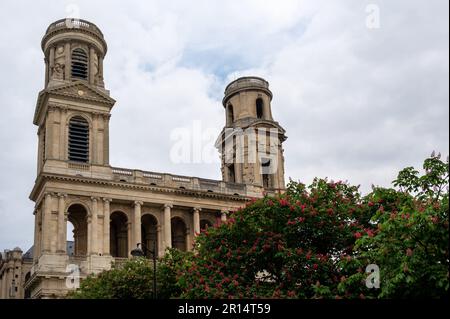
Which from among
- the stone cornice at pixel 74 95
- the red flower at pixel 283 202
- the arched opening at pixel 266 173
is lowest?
the red flower at pixel 283 202

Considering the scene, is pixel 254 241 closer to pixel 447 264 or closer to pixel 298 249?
pixel 298 249

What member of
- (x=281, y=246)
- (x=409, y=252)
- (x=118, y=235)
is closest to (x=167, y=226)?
(x=118, y=235)

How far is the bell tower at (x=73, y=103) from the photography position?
50750 millimetres

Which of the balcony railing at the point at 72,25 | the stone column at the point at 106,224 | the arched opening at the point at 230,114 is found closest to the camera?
the stone column at the point at 106,224

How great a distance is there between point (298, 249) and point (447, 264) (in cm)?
846

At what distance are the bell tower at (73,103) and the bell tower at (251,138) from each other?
43.7 feet

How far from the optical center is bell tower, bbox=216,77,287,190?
60.0 m

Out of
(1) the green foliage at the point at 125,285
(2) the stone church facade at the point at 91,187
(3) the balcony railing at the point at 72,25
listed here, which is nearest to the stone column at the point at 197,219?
(2) the stone church facade at the point at 91,187

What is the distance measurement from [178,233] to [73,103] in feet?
45.2

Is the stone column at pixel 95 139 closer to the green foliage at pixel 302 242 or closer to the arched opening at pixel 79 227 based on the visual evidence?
the arched opening at pixel 79 227

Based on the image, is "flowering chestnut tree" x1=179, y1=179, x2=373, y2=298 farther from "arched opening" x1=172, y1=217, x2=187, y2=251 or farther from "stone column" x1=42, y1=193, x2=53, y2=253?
"arched opening" x1=172, y1=217, x2=187, y2=251

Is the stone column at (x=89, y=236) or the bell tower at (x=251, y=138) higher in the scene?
the bell tower at (x=251, y=138)
